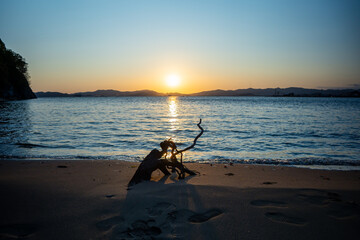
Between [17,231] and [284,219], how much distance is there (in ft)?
13.8

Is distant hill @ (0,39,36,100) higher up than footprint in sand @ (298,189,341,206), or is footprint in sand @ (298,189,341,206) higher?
distant hill @ (0,39,36,100)

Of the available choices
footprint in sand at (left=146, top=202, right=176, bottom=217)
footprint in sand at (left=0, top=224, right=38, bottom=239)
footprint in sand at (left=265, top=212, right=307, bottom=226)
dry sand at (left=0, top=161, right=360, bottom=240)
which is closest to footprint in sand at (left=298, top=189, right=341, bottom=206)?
dry sand at (left=0, top=161, right=360, bottom=240)

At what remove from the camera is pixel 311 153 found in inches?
413

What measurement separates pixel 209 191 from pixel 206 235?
158 centimetres

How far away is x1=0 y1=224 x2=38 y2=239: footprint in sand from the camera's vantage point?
3002 millimetres

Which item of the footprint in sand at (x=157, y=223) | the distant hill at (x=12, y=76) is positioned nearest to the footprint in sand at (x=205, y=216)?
the footprint in sand at (x=157, y=223)

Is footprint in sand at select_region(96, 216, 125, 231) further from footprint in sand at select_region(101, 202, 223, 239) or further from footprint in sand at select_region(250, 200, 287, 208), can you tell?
footprint in sand at select_region(250, 200, 287, 208)

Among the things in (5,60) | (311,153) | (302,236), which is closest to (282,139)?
(311,153)

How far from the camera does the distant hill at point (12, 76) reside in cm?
7119

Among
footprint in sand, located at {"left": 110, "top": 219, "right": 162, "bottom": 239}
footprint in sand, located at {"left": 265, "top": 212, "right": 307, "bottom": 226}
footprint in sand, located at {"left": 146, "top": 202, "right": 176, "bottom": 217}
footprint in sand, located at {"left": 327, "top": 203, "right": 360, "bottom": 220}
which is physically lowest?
footprint in sand, located at {"left": 327, "top": 203, "right": 360, "bottom": 220}

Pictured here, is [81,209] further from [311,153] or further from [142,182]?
[311,153]

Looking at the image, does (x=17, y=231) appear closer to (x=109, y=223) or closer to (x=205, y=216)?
(x=109, y=223)

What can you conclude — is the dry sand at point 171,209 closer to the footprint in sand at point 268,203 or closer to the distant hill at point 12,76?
the footprint in sand at point 268,203

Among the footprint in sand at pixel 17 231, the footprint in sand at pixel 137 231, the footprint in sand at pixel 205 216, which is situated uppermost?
the footprint in sand at pixel 17 231
